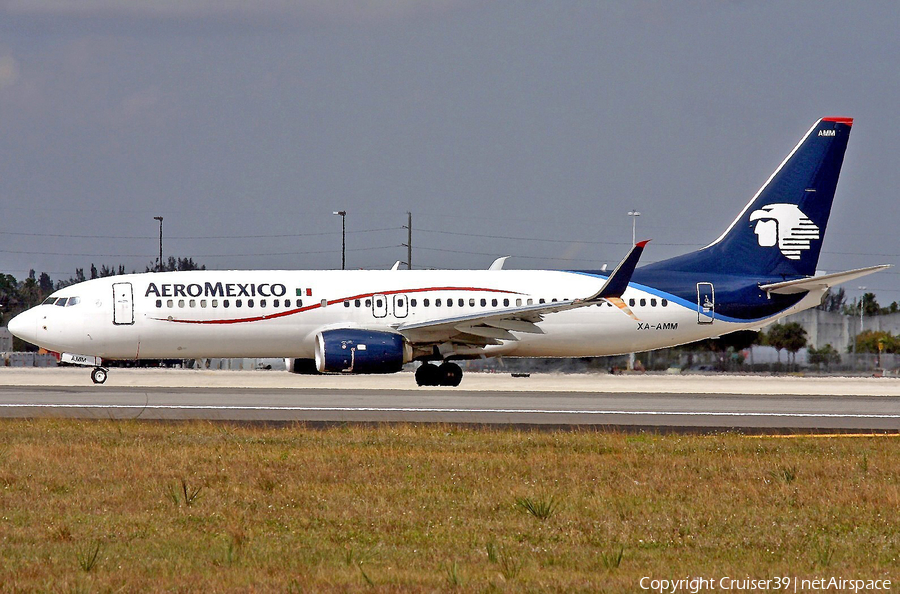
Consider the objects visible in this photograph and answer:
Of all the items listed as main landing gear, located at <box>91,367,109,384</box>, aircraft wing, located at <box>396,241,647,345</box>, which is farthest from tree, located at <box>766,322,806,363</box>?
main landing gear, located at <box>91,367,109,384</box>

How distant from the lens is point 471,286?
34.9 meters

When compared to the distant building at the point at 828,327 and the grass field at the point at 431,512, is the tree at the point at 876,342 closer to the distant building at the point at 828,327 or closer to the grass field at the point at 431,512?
the distant building at the point at 828,327

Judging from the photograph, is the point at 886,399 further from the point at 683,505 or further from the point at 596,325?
the point at 683,505

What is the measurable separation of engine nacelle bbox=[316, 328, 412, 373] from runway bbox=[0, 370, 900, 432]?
696mm

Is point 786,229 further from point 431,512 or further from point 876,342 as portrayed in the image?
point 876,342

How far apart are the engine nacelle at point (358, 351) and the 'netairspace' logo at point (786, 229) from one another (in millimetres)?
13417

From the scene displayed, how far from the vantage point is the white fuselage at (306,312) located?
33.3m

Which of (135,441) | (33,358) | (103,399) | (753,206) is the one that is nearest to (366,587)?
(135,441)

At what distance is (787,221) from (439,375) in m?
13.1

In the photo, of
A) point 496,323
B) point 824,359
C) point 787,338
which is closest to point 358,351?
point 496,323

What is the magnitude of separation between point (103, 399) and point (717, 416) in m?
14.5

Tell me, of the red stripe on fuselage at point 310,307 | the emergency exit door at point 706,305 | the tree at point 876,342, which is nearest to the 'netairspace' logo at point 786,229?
the emergency exit door at point 706,305

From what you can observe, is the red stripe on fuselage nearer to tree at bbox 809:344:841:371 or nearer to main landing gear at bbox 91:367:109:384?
main landing gear at bbox 91:367:109:384

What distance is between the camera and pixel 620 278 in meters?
30.6
